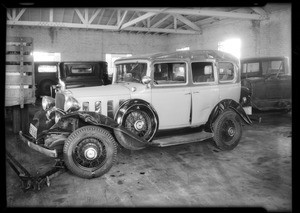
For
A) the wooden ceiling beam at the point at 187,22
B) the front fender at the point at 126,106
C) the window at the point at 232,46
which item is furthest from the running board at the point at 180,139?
the wooden ceiling beam at the point at 187,22

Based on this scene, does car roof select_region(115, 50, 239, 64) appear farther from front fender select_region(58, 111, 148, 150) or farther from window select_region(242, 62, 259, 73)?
window select_region(242, 62, 259, 73)

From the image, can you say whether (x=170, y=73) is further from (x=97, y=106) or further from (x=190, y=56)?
(x=97, y=106)

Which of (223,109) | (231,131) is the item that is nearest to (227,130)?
(231,131)

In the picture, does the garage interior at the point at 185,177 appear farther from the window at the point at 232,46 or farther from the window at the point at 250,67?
the window at the point at 232,46

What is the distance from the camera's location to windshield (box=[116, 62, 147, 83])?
4.68 m

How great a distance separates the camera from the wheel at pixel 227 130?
480 cm

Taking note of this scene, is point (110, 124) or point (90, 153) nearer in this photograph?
point (90, 153)

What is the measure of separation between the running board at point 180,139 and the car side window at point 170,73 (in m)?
1.03

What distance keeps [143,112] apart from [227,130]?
1.78 meters

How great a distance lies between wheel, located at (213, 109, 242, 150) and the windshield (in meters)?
1.72

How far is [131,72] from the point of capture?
496 cm

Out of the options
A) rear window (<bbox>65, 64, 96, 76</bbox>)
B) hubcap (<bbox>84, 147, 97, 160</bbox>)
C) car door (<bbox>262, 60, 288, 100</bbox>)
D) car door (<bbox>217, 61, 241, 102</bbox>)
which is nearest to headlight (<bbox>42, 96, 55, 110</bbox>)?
hubcap (<bbox>84, 147, 97, 160</bbox>)
